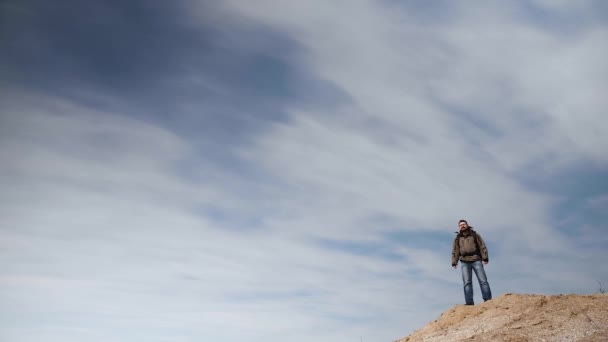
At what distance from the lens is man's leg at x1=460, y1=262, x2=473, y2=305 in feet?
49.0

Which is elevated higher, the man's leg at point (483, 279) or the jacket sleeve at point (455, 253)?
the jacket sleeve at point (455, 253)

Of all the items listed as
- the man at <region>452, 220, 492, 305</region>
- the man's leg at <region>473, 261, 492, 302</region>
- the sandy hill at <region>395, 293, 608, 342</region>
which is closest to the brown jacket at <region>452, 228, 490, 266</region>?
the man at <region>452, 220, 492, 305</region>

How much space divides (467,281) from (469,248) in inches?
45.2

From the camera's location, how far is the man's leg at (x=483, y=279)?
48.4ft

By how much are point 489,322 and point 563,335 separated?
2.22 meters

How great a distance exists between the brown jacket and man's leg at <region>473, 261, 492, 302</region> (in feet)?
0.75

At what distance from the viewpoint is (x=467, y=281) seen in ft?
49.2

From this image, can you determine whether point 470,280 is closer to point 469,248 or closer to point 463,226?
point 469,248

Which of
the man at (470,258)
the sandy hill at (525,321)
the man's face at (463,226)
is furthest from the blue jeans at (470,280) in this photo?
the man's face at (463,226)

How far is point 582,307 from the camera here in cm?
1202

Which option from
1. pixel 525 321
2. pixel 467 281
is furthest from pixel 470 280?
pixel 525 321

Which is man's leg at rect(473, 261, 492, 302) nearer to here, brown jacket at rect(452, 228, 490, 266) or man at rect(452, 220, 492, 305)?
man at rect(452, 220, 492, 305)

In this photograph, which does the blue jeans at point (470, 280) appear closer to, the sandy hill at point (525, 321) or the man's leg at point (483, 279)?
the man's leg at point (483, 279)

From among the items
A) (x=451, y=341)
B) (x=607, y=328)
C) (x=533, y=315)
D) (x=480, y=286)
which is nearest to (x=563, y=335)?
(x=607, y=328)
